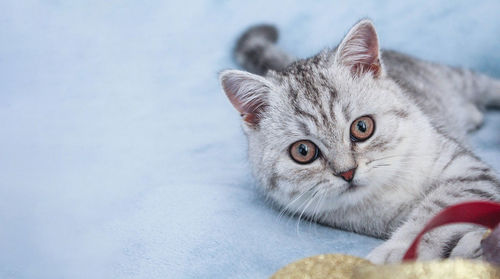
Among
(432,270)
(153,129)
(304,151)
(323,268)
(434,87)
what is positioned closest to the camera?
(432,270)

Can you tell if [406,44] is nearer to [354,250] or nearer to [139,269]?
[354,250]

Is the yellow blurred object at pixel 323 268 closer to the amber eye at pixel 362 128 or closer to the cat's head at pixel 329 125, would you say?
the cat's head at pixel 329 125

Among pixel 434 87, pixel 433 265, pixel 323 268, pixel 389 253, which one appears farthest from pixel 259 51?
pixel 433 265

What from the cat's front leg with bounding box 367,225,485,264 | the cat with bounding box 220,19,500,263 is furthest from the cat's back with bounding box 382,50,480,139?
the cat's front leg with bounding box 367,225,485,264

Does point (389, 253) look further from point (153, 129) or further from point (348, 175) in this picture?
point (153, 129)

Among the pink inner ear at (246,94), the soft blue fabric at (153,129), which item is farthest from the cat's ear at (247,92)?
the soft blue fabric at (153,129)

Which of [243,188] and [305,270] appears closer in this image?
[305,270]

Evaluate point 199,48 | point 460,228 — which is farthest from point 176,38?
point 460,228

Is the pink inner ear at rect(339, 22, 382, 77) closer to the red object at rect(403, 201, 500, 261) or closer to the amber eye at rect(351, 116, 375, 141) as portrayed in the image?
the amber eye at rect(351, 116, 375, 141)
